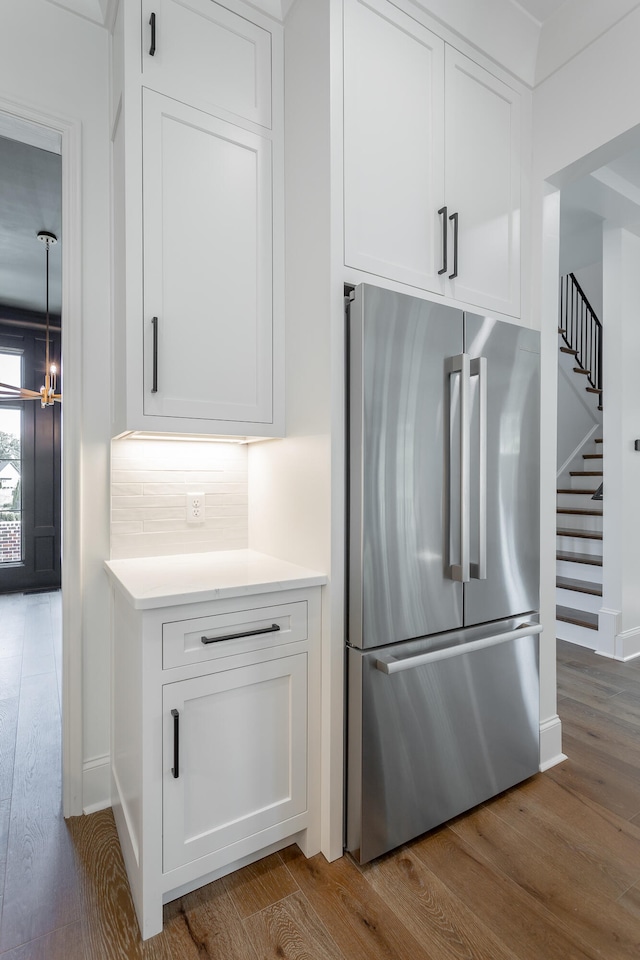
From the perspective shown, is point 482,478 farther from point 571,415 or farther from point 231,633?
point 571,415

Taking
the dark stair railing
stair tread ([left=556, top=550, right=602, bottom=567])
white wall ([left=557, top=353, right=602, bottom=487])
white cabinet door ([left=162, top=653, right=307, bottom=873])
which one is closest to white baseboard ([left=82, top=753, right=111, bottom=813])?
white cabinet door ([left=162, top=653, right=307, bottom=873])

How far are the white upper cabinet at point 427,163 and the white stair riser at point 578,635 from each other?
254 cm

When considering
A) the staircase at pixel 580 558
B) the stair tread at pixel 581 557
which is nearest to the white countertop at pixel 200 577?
the staircase at pixel 580 558

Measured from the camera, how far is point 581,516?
15.4 ft

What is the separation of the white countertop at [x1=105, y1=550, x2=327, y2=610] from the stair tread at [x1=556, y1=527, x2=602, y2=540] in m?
3.33

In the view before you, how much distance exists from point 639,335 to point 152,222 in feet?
11.4

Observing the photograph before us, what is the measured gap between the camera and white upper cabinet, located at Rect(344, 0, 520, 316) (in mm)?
1613

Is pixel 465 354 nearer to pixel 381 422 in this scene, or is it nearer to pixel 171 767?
pixel 381 422

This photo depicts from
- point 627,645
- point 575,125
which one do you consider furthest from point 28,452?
point 627,645

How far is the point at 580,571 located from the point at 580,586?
0.32 meters

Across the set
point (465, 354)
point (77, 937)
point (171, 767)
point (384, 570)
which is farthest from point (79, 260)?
point (77, 937)

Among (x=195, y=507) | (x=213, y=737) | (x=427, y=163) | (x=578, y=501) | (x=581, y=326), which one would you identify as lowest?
(x=213, y=737)

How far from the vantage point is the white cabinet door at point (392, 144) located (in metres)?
1.60

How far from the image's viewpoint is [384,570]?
5.06 ft
